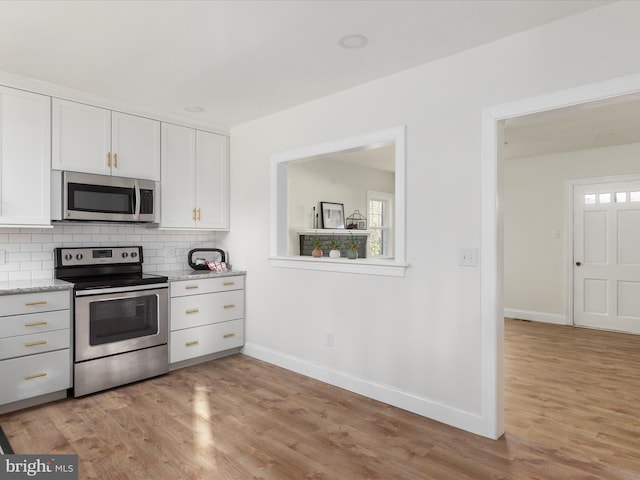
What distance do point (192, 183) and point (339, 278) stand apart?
6.14ft

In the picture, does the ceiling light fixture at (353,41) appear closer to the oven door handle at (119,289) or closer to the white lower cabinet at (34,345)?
the oven door handle at (119,289)

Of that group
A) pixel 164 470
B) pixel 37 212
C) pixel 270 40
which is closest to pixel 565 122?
pixel 270 40

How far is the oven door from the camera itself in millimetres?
3148

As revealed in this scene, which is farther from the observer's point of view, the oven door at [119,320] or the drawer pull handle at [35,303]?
the oven door at [119,320]

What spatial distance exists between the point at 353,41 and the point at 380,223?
526cm

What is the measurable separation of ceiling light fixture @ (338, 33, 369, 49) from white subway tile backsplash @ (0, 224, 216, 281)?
2.69m

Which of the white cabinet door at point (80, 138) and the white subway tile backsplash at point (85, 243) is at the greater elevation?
the white cabinet door at point (80, 138)

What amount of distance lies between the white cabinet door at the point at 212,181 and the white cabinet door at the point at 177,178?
0.07 metres

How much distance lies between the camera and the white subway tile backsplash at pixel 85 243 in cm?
333

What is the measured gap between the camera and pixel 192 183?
4.18 m

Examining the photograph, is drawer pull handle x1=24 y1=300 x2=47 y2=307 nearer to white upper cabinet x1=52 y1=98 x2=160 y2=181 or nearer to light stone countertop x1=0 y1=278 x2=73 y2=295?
light stone countertop x1=0 y1=278 x2=73 y2=295

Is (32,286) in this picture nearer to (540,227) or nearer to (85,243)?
(85,243)

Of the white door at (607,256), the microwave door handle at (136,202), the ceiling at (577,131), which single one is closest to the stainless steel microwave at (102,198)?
the microwave door handle at (136,202)

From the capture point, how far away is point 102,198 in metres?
3.48
